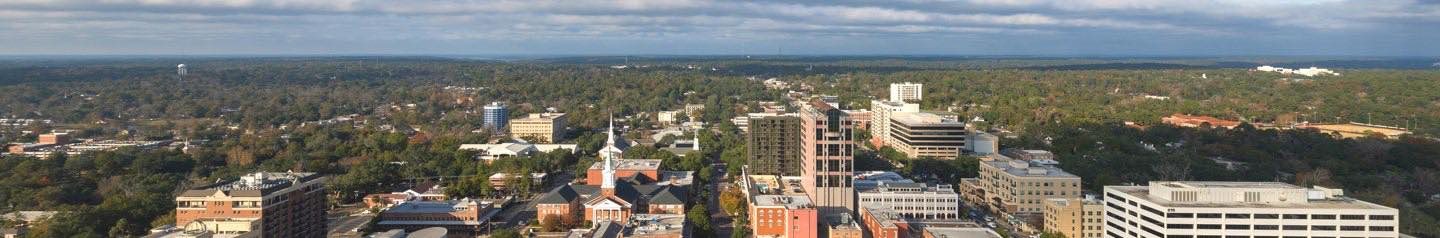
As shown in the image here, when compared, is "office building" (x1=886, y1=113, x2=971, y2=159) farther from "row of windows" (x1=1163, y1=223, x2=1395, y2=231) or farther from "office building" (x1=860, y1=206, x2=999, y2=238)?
"row of windows" (x1=1163, y1=223, x2=1395, y2=231)

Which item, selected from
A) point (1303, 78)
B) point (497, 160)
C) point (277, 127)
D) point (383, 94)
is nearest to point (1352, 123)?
point (1303, 78)

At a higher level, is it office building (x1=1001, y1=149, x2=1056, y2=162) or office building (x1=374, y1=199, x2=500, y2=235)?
office building (x1=1001, y1=149, x2=1056, y2=162)

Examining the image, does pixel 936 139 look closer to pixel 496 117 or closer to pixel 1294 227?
pixel 1294 227

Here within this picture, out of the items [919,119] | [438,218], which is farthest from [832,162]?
[919,119]

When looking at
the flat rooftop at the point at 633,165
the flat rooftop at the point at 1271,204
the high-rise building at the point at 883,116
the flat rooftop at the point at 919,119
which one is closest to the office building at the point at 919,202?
the flat rooftop at the point at 633,165

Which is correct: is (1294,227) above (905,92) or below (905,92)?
below

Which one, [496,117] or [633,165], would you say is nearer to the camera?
Answer: [633,165]

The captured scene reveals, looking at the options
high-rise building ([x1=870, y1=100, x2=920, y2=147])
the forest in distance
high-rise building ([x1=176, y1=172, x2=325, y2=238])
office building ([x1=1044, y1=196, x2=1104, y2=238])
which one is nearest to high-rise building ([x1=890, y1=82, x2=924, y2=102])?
the forest in distance

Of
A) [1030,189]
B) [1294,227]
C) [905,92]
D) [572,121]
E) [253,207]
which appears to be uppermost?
[905,92]

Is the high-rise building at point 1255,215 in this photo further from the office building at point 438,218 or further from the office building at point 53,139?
the office building at point 53,139
